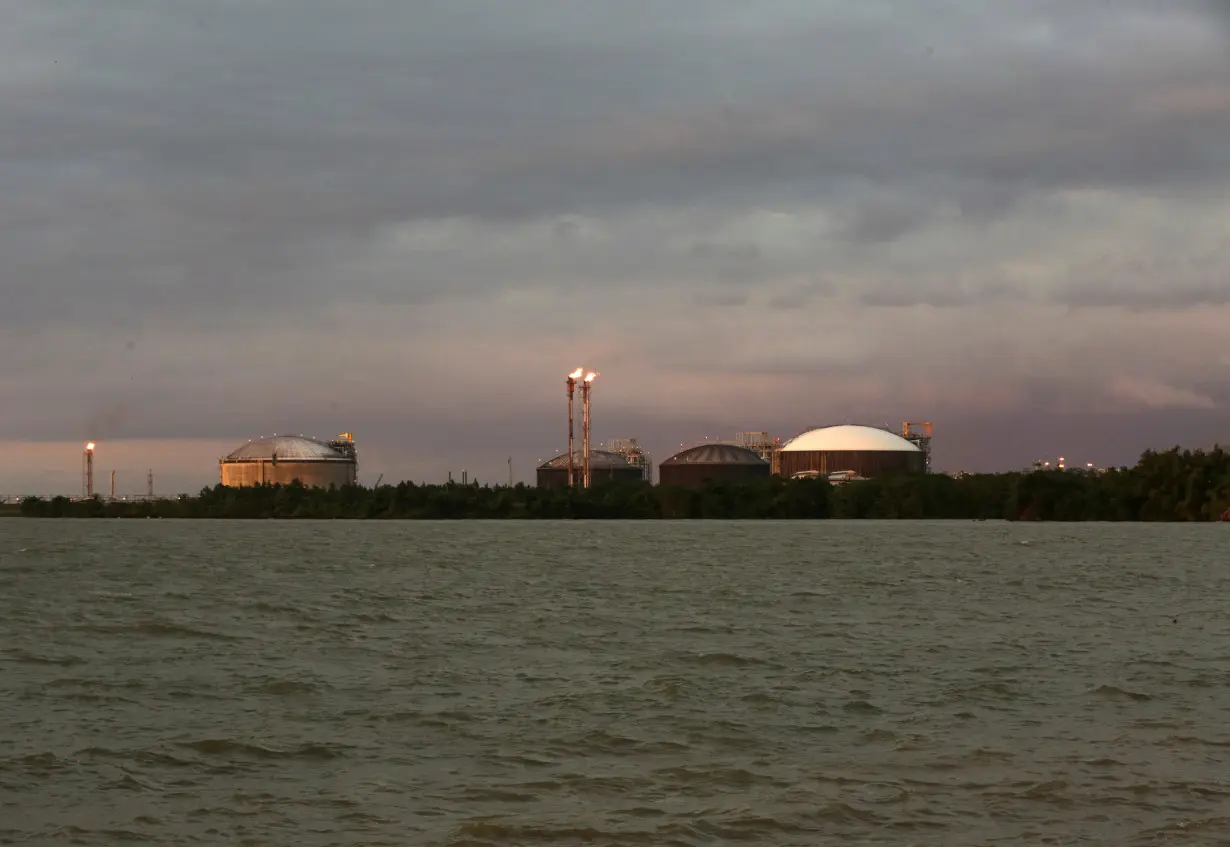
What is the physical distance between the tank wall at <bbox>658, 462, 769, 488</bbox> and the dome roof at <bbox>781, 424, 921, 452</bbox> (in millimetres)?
6808

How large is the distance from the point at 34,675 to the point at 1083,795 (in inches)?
751

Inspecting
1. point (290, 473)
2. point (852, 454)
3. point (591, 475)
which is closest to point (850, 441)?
point (852, 454)

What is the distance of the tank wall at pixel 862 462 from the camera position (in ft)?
588

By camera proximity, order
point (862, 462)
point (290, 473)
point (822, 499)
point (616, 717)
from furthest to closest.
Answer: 1. point (290, 473)
2. point (862, 462)
3. point (822, 499)
4. point (616, 717)

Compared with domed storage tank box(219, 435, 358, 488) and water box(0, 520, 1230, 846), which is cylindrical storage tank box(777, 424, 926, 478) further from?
water box(0, 520, 1230, 846)

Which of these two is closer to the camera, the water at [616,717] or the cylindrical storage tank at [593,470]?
the water at [616,717]

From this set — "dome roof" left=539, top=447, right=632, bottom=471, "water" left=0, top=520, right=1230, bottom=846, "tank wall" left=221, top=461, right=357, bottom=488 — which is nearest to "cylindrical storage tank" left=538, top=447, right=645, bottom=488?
"dome roof" left=539, top=447, right=632, bottom=471

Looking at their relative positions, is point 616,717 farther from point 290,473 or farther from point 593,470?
point 290,473

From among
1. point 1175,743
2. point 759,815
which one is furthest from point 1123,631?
→ point 759,815

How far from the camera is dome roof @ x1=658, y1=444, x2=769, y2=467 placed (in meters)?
181

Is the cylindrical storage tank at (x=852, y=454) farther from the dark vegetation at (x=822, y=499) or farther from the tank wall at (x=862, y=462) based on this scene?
the dark vegetation at (x=822, y=499)

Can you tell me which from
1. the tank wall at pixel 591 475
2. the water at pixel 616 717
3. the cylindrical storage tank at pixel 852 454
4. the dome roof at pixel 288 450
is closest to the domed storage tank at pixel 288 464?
the dome roof at pixel 288 450

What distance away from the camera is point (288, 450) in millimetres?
190500

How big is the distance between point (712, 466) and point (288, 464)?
5315cm
